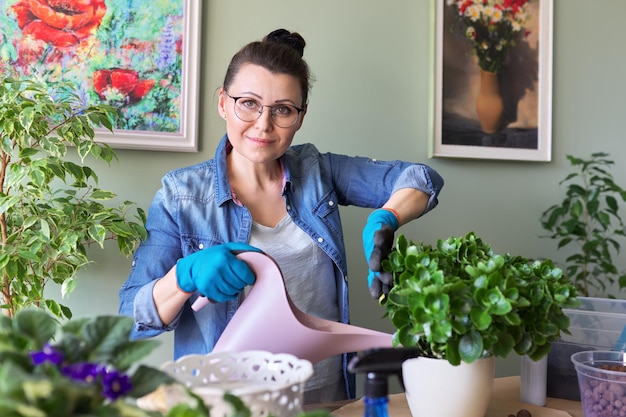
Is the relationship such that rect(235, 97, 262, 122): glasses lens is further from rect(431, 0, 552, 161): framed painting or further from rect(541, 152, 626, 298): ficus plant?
rect(541, 152, 626, 298): ficus plant

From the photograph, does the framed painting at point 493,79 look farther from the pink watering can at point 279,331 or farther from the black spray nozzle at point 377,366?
the black spray nozzle at point 377,366

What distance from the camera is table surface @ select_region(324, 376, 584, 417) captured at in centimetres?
101

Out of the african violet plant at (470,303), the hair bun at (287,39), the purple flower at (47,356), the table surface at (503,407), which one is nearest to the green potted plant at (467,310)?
the african violet plant at (470,303)

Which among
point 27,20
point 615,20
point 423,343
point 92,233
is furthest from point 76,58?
point 615,20

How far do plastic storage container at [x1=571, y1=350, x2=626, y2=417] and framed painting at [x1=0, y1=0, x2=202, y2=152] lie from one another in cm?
110

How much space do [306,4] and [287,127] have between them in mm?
593

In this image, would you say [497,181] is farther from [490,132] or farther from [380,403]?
[380,403]

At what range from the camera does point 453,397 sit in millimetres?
883

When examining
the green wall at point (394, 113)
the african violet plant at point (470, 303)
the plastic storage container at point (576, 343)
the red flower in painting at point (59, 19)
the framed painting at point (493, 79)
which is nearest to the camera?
the african violet plant at point (470, 303)

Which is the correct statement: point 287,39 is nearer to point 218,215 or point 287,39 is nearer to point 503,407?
point 218,215

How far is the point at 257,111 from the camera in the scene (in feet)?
4.29

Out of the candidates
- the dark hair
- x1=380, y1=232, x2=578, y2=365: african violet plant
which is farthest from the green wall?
x1=380, y1=232, x2=578, y2=365: african violet plant

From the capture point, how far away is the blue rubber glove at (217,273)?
3.22 ft

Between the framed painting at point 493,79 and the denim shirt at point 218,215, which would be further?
the framed painting at point 493,79
